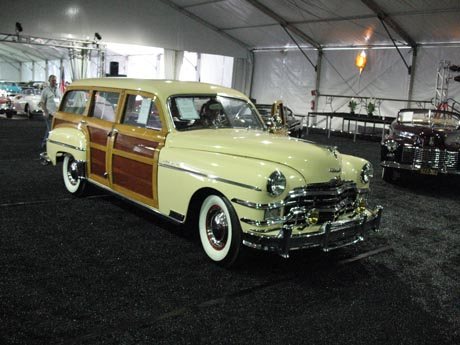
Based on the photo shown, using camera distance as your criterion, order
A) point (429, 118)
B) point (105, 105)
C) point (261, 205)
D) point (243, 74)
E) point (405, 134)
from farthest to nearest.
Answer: point (243, 74)
point (429, 118)
point (405, 134)
point (105, 105)
point (261, 205)

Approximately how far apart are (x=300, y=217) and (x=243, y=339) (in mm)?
1337

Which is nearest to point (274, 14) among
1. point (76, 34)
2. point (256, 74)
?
point (256, 74)

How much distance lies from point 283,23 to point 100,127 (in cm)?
1576

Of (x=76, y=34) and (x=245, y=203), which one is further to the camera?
(x=76, y=34)

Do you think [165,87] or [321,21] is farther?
[321,21]

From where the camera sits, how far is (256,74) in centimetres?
2498

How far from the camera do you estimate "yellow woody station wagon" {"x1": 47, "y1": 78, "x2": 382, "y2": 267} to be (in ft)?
12.6

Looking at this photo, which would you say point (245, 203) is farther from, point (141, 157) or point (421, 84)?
point (421, 84)

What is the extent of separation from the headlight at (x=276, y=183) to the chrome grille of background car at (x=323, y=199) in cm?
12

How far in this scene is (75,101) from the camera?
21.6 ft

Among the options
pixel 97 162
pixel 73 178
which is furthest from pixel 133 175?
pixel 73 178

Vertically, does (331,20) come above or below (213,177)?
above

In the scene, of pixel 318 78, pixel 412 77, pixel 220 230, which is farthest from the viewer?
pixel 318 78

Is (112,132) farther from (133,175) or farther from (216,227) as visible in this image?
(216,227)
